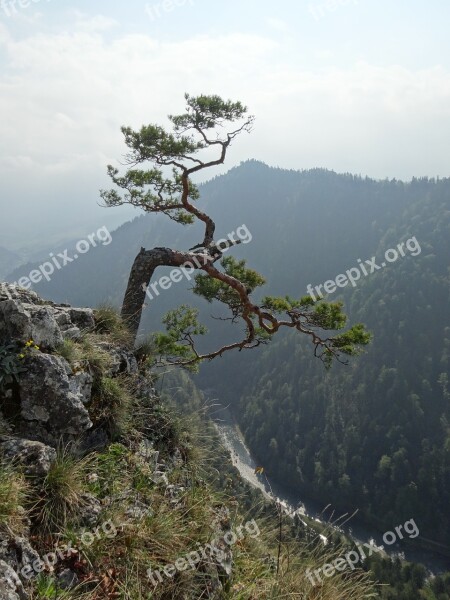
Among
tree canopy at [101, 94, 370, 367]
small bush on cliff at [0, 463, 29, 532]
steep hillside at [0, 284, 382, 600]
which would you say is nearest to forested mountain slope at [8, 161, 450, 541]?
tree canopy at [101, 94, 370, 367]

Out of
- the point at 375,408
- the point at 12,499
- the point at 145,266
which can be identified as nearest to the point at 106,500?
the point at 12,499

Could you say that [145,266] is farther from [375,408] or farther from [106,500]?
[375,408]

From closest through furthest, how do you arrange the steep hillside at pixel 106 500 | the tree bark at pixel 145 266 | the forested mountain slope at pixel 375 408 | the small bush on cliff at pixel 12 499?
the small bush on cliff at pixel 12 499 < the steep hillside at pixel 106 500 < the tree bark at pixel 145 266 < the forested mountain slope at pixel 375 408

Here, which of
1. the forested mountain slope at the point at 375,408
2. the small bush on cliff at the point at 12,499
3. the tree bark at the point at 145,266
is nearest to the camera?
the small bush on cliff at the point at 12,499

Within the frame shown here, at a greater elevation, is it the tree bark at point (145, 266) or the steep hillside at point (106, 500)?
the tree bark at point (145, 266)

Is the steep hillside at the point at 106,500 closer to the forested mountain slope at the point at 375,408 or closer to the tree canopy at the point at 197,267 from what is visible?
the tree canopy at the point at 197,267

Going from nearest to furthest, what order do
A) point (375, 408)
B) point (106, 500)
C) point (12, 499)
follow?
point (12, 499) < point (106, 500) < point (375, 408)

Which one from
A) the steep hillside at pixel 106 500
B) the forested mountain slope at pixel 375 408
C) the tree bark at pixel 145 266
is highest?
the tree bark at pixel 145 266

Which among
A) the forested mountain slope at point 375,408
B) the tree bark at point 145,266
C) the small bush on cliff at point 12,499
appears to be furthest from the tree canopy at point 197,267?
the forested mountain slope at point 375,408

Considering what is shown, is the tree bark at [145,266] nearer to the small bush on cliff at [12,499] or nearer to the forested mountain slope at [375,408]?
the small bush on cliff at [12,499]

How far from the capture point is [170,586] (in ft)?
12.6

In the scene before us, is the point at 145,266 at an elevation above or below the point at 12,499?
above

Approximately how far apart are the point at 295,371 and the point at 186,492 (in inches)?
6874

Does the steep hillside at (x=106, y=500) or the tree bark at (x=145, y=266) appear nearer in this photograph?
the steep hillside at (x=106, y=500)
